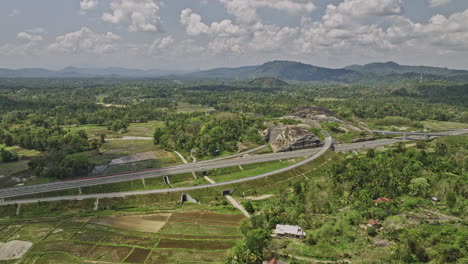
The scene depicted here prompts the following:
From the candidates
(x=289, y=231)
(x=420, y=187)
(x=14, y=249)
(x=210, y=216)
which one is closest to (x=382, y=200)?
(x=420, y=187)

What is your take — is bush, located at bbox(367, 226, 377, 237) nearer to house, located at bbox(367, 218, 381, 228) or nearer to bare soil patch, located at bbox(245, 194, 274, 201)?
house, located at bbox(367, 218, 381, 228)

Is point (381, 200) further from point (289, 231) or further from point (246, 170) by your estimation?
point (246, 170)

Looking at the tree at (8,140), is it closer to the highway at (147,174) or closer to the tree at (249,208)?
the highway at (147,174)

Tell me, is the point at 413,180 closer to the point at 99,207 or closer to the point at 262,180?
the point at 262,180

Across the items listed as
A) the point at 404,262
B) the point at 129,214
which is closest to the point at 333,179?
the point at 404,262

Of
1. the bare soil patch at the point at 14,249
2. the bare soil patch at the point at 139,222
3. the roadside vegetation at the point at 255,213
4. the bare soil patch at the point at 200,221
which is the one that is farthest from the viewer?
the bare soil patch at the point at 200,221

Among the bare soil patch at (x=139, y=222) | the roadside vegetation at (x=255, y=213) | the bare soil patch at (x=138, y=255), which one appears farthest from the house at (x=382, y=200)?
the bare soil patch at (x=138, y=255)

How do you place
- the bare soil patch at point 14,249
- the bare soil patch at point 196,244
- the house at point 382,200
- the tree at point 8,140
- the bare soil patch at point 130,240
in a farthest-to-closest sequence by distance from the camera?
1. the tree at point 8,140
2. the house at point 382,200
3. the bare soil patch at point 130,240
4. the bare soil patch at point 196,244
5. the bare soil patch at point 14,249

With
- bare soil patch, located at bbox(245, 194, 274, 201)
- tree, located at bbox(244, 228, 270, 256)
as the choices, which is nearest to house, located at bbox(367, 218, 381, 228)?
tree, located at bbox(244, 228, 270, 256)
